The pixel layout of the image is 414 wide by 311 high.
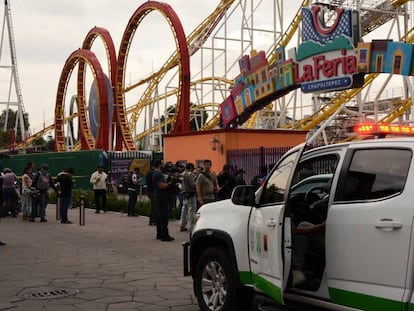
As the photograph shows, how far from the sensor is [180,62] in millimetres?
28703

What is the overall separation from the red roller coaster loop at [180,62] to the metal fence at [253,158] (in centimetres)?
793

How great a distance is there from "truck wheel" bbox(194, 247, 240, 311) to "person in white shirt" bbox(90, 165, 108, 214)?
40.0 ft

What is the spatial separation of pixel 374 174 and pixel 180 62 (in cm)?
2504

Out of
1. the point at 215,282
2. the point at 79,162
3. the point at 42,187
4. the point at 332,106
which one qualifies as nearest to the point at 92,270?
the point at 215,282

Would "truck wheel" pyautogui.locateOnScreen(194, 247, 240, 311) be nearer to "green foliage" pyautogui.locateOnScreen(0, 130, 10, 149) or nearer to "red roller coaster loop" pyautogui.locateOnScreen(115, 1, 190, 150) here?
"red roller coaster loop" pyautogui.locateOnScreen(115, 1, 190, 150)

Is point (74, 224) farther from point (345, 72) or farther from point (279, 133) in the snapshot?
point (279, 133)

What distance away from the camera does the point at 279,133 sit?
904 inches

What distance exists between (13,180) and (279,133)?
11.1m

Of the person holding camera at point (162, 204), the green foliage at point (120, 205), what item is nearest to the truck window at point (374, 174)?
the person holding camera at point (162, 204)

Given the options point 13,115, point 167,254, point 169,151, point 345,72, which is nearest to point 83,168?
point 169,151

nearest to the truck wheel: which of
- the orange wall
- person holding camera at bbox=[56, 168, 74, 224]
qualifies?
person holding camera at bbox=[56, 168, 74, 224]

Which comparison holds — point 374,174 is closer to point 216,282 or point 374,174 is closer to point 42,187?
point 216,282

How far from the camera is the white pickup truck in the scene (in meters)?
3.92

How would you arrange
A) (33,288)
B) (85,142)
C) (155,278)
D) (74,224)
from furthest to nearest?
(85,142) → (74,224) → (155,278) → (33,288)
